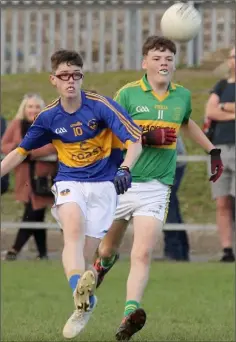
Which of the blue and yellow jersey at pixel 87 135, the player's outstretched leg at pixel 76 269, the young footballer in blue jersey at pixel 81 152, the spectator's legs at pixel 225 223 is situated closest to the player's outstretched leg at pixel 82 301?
the player's outstretched leg at pixel 76 269

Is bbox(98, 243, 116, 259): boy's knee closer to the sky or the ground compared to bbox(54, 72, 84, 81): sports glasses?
closer to the ground

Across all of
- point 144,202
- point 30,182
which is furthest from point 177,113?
point 30,182

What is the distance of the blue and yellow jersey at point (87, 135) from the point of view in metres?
10.1

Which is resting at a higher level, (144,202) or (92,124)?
(92,124)

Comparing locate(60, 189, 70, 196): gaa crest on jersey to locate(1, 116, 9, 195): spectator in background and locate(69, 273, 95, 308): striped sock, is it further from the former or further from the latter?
locate(1, 116, 9, 195): spectator in background

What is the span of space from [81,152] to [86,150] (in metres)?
0.04

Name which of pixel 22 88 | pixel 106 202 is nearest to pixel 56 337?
pixel 106 202

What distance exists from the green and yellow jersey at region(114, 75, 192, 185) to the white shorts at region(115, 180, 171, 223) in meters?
0.06

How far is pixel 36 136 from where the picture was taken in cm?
1023

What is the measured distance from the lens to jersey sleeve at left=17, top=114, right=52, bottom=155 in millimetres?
10180

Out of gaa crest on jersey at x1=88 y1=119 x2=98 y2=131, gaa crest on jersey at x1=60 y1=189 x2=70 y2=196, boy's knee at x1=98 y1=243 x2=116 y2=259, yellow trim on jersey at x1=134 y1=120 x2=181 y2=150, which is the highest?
gaa crest on jersey at x1=88 y1=119 x2=98 y2=131

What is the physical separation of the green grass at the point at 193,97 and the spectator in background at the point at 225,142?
2046 mm

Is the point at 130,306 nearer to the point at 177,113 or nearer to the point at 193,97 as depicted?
the point at 177,113

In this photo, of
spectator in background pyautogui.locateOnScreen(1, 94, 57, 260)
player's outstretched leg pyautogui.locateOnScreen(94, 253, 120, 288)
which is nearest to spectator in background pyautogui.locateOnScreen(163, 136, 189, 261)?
spectator in background pyautogui.locateOnScreen(1, 94, 57, 260)
